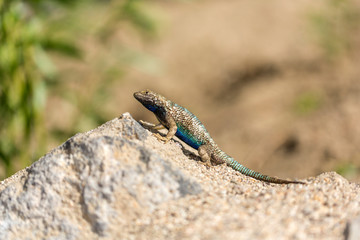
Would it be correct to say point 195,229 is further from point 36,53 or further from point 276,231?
point 36,53

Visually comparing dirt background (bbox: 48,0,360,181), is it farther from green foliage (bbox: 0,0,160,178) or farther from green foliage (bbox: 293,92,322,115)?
green foliage (bbox: 0,0,160,178)

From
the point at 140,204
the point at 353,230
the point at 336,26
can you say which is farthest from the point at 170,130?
the point at 336,26

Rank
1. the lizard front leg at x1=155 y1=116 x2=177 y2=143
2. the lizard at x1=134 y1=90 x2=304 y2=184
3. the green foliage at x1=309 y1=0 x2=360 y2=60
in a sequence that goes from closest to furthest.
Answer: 1. the lizard front leg at x1=155 y1=116 x2=177 y2=143
2. the lizard at x1=134 y1=90 x2=304 y2=184
3. the green foliage at x1=309 y1=0 x2=360 y2=60

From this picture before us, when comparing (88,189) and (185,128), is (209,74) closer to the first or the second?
(185,128)

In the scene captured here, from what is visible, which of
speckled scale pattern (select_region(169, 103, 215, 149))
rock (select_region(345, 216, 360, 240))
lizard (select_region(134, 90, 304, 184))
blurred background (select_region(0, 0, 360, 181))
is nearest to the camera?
rock (select_region(345, 216, 360, 240))

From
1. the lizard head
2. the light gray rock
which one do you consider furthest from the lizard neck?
the light gray rock

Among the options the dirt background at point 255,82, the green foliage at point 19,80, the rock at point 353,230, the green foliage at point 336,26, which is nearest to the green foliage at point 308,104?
the dirt background at point 255,82

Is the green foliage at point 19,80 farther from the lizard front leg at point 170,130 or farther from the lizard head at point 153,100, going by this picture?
the lizard front leg at point 170,130
